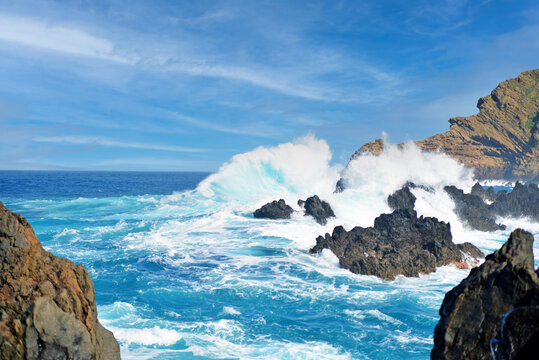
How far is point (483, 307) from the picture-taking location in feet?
15.8

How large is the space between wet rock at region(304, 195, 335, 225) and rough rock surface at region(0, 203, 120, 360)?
22.4 m

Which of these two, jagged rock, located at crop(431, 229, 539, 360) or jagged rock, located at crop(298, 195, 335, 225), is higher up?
jagged rock, located at crop(298, 195, 335, 225)

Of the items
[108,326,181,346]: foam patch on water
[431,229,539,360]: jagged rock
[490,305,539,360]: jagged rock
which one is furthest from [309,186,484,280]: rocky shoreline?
[490,305,539,360]: jagged rock

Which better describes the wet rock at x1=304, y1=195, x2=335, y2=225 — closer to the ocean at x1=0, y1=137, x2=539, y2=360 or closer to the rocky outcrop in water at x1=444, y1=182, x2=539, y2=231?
the ocean at x1=0, y1=137, x2=539, y2=360

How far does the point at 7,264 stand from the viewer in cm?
560

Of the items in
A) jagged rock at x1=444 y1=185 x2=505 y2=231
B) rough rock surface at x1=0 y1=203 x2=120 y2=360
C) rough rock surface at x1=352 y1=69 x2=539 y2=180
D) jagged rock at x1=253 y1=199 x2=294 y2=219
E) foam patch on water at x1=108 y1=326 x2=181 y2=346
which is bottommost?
foam patch on water at x1=108 y1=326 x2=181 y2=346

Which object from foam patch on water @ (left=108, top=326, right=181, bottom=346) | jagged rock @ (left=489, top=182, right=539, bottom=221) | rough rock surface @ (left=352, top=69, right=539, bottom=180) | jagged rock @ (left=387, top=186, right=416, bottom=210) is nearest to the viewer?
foam patch on water @ (left=108, top=326, right=181, bottom=346)

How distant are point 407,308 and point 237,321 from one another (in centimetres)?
524

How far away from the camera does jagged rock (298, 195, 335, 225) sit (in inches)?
1103

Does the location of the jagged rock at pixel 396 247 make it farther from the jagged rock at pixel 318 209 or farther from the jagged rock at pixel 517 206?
the jagged rock at pixel 517 206

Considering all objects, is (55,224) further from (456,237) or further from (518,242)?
(518,242)

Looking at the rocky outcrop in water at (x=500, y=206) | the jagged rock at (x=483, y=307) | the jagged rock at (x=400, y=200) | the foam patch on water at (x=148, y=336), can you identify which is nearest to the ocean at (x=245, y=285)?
the foam patch on water at (x=148, y=336)

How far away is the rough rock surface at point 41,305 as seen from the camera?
506 cm

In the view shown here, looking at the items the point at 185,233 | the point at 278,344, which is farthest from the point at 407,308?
the point at 185,233
